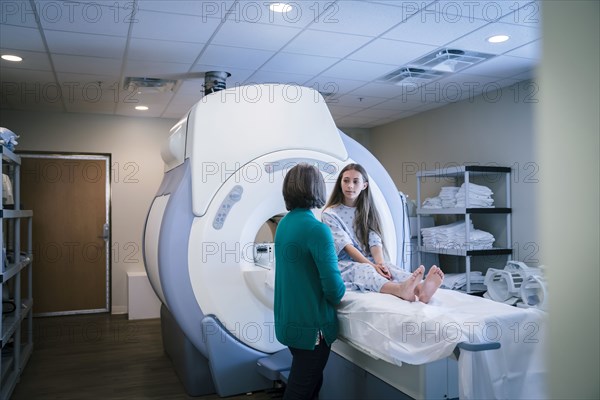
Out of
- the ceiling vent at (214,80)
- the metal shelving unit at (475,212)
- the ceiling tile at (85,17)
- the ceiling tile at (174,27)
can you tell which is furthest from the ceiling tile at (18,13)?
the metal shelving unit at (475,212)

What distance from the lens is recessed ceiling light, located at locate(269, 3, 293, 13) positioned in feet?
8.42

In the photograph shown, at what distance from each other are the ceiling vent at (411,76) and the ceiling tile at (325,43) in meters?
0.63

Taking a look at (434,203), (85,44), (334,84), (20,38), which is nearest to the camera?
(20,38)

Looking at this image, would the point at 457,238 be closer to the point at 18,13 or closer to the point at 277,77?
the point at 277,77

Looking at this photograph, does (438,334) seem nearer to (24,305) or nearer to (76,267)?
(24,305)

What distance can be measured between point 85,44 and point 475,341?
2773 mm

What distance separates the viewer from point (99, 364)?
3.43 m

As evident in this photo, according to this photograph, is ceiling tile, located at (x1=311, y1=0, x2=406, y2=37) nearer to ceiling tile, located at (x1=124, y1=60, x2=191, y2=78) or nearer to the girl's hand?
ceiling tile, located at (x1=124, y1=60, x2=191, y2=78)

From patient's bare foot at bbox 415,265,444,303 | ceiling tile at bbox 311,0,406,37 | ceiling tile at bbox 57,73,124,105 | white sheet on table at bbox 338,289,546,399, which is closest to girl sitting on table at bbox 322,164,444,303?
patient's bare foot at bbox 415,265,444,303

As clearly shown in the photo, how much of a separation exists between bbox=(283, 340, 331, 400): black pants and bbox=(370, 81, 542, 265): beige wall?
2516 millimetres

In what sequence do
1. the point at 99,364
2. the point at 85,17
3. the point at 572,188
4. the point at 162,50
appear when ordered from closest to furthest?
the point at 572,188 → the point at 85,17 → the point at 162,50 → the point at 99,364

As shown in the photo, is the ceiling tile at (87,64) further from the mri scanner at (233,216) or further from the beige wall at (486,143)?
the beige wall at (486,143)

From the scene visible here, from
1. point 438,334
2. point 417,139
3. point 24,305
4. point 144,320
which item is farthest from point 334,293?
point 417,139

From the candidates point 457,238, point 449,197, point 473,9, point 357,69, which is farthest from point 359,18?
point 457,238
